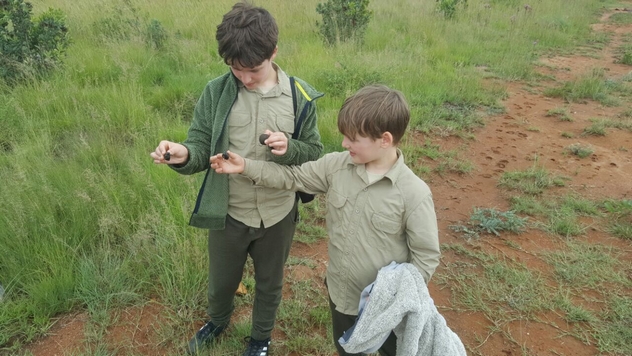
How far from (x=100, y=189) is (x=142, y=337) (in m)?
1.12

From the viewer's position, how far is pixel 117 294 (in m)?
2.53

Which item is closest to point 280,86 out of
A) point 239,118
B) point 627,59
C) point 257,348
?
point 239,118

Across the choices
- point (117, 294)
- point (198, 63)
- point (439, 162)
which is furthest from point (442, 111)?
point (117, 294)

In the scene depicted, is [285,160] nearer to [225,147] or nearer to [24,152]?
[225,147]

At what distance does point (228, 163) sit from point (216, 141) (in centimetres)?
17

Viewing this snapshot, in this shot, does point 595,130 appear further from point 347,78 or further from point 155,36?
point 155,36

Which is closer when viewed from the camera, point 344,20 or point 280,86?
point 280,86

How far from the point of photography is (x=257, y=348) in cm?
228

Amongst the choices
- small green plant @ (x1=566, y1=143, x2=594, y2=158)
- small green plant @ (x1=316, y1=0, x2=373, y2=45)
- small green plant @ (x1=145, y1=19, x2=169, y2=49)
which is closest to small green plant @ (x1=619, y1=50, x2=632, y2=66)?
small green plant @ (x1=566, y1=143, x2=594, y2=158)

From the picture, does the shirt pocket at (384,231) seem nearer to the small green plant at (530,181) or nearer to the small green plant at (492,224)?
the small green plant at (492,224)

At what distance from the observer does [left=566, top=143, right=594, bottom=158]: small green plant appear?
498cm

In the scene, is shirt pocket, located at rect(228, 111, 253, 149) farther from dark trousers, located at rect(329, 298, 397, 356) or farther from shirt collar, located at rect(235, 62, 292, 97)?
dark trousers, located at rect(329, 298, 397, 356)

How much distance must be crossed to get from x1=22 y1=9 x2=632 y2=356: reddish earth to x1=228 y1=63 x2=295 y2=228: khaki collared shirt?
108 centimetres

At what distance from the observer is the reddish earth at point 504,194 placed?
8.09 ft
